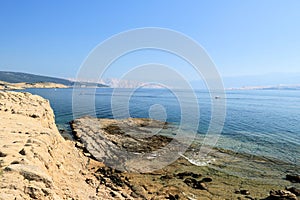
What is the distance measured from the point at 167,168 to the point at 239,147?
1382 centimetres

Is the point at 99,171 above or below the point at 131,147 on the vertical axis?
above

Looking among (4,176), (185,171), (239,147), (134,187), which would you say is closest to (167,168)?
(185,171)

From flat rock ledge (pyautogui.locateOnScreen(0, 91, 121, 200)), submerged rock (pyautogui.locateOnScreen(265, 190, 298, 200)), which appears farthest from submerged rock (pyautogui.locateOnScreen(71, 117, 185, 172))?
submerged rock (pyautogui.locateOnScreen(265, 190, 298, 200))

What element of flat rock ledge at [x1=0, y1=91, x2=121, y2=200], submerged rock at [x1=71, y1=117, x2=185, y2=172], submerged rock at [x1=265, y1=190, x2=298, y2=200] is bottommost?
submerged rock at [x1=71, y1=117, x2=185, y2=172]

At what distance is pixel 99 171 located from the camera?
782 inches

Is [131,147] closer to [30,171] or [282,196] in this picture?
[282,196]

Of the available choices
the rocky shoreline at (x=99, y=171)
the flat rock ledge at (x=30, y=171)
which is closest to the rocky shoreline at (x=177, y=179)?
the rocky shoreline at (x=99, y=171)

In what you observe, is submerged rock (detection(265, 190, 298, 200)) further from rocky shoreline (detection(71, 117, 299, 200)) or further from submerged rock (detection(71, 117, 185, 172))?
submerged rock (detection(71, 117, 185, 172))

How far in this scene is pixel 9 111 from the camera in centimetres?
1945

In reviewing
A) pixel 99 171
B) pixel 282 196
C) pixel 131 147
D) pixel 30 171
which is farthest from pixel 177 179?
pixel 30 171

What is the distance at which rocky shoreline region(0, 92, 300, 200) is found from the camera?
29.4 feet

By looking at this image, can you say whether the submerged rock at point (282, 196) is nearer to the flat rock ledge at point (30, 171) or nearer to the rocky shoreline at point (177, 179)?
the rocky shoreline at point (177, 179)

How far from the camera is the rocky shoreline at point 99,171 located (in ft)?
29.4

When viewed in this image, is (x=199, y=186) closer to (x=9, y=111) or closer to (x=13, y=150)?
(x=13, y=150)
